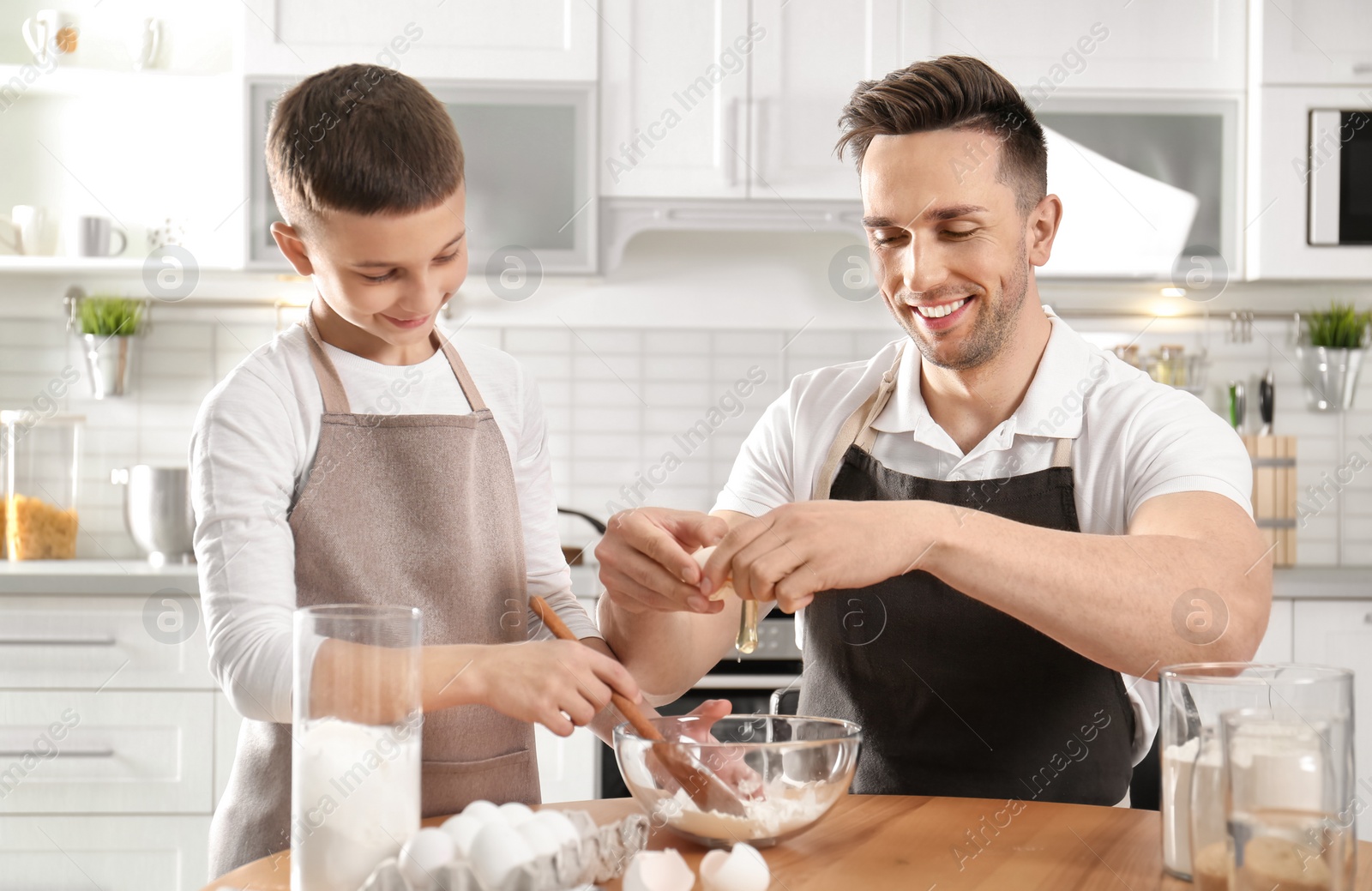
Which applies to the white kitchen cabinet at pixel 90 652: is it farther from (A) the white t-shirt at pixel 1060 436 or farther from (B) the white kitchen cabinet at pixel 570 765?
(A) the white t-shirt at pixel 1060 436

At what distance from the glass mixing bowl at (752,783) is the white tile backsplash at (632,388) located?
6.44 feet

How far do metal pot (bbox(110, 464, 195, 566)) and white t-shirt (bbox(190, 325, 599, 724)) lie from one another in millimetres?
1567

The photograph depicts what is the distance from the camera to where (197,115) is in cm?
278

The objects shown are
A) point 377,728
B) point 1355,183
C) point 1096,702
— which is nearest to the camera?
point 377,728

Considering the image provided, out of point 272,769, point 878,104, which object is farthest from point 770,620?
point 272,769

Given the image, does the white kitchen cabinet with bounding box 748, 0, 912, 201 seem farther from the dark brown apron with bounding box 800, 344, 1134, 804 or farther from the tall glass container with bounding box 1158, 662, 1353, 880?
the tall glass container with bounding box 1158, 662, 1353, 880

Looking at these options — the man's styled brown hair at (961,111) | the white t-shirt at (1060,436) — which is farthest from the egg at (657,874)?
the man's styled brown hair at (961,111)

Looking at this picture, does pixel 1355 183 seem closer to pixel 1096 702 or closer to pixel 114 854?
pixel 1096 702

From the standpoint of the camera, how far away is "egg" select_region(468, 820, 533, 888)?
2.32ft

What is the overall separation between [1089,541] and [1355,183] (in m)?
1.99

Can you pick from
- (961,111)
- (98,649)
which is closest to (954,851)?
(961,111)

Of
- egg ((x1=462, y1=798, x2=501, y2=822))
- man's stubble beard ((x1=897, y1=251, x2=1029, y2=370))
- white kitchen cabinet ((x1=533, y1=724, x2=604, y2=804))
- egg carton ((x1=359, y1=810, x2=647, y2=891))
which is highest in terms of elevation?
man's stubble beard ((x1=897, y1=251, x2=1029, y2=370))

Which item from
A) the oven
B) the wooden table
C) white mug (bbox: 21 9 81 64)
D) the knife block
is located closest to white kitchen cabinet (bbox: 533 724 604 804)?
the oven

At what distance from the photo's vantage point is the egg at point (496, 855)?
0.71 metres
